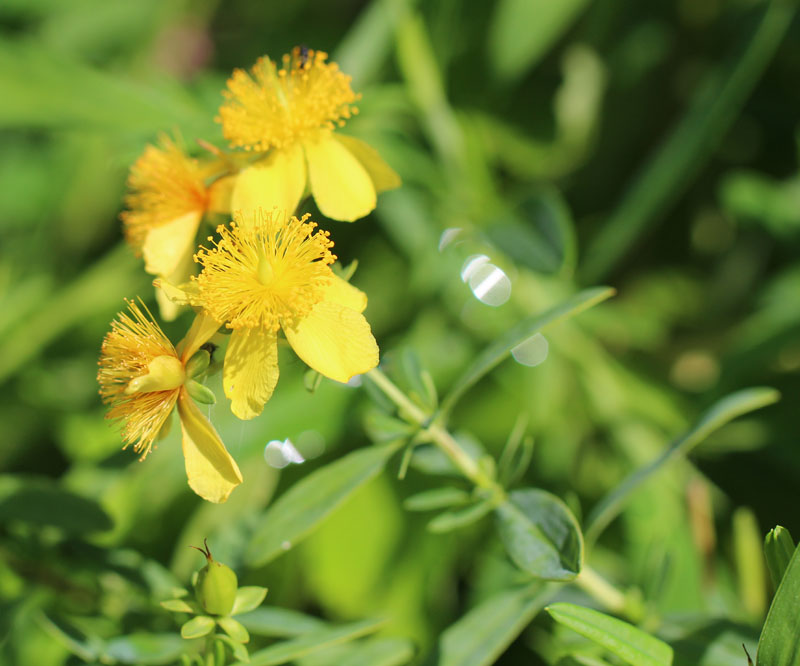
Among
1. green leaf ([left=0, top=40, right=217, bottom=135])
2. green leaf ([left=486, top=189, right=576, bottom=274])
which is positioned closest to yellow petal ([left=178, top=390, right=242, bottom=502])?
green leaf ([left=486, top=189, right=576, bottom=274])

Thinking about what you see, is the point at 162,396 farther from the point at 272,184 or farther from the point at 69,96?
the point at 69,96

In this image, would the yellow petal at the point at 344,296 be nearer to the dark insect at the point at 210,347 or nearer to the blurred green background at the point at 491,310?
the dark insect at the point at 210,347

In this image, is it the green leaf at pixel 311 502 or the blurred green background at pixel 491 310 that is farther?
the blurred green background at pixel 491 310

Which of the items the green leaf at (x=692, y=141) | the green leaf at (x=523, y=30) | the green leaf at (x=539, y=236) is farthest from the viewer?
the green leaf at (x=523, y=30)

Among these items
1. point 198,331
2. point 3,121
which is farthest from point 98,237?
point 198,331

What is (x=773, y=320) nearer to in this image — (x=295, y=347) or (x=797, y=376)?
(x=797, y=376)

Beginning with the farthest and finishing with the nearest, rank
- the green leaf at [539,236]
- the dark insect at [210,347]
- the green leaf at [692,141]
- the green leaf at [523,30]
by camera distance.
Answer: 1. the green leaf at [523,30]
2. the green leaf at [692,141]
3. the green leaf at [539,236]
4. the dark insect at [210,347]

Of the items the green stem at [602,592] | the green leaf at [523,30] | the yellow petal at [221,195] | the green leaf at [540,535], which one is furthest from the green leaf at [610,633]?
the green leaf at [523,30]

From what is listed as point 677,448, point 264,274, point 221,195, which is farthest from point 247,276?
point 677,448
